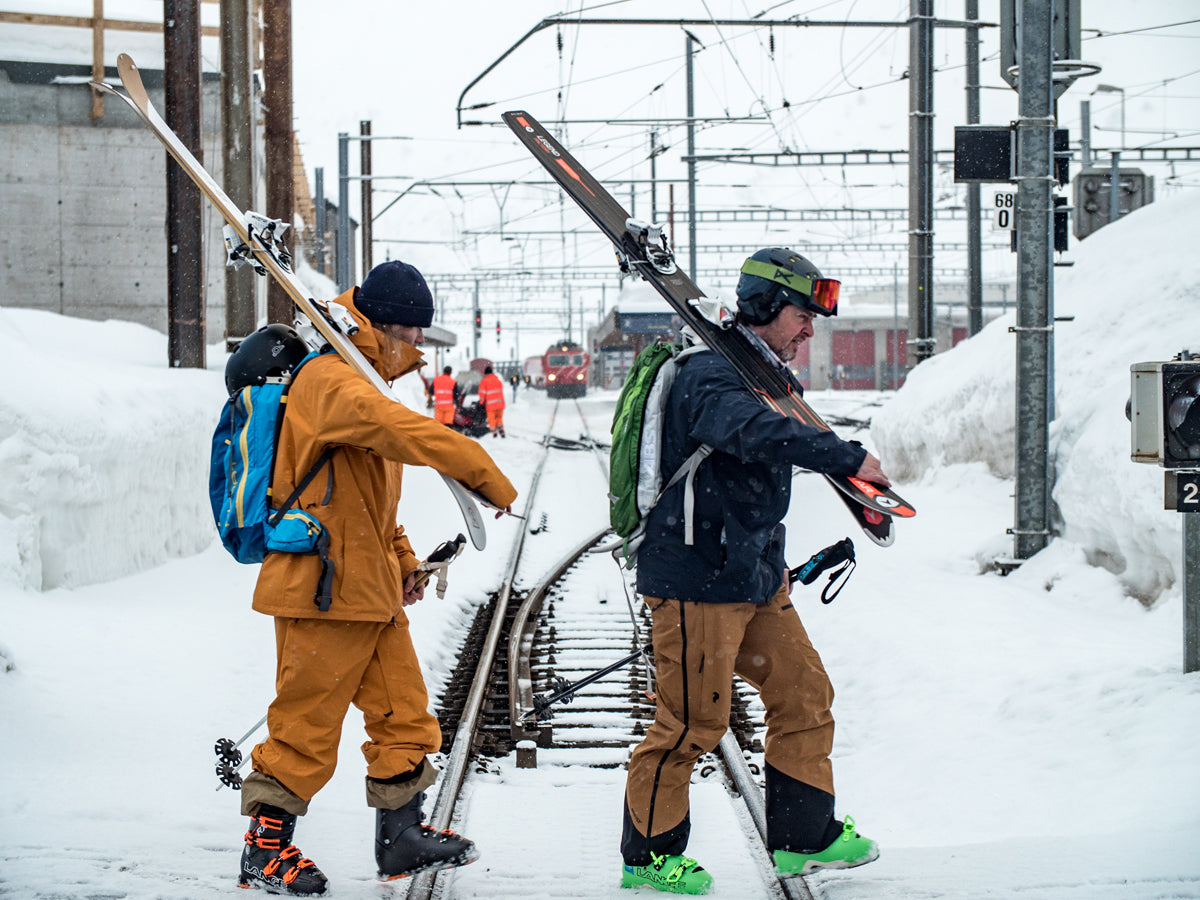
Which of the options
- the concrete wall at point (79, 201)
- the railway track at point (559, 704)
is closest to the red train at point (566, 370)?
the concrete wall at point (79, 201)

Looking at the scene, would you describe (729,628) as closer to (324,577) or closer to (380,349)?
(324,577)

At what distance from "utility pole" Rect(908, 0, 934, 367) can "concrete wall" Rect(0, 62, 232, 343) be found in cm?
1103

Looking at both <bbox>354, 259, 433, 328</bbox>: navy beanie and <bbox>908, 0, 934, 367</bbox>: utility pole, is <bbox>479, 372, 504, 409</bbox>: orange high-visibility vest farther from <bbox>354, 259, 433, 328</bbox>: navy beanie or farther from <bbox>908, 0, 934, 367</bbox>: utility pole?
<bbox>354, 259, 433, 328</bbox>: navy beanie

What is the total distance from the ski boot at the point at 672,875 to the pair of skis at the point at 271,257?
1116 mm

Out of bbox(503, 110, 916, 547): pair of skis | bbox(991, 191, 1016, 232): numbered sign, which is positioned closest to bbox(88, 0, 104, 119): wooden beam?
bbox(991, 191, 1016, 232): numbered sign

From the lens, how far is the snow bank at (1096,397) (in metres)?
7.02

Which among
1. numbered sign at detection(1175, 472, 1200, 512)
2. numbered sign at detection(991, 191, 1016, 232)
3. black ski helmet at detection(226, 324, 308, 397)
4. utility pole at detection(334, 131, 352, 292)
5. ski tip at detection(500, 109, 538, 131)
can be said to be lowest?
numbered sign at detection(1175, 472, 1200, 512)

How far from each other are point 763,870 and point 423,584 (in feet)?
4.90

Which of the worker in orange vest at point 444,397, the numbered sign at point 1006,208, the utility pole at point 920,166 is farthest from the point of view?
the worker in orange vest at point 444,397

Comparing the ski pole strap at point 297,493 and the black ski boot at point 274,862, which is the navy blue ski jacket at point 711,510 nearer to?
the ski pole strap at point 297,493

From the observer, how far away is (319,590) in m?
3.42

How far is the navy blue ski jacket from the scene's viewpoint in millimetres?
3520

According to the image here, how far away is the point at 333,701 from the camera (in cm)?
352

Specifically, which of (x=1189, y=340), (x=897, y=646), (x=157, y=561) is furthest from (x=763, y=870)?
(x=1189, y=340)
